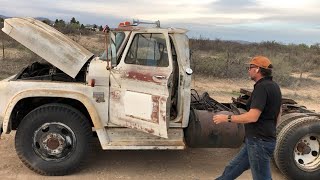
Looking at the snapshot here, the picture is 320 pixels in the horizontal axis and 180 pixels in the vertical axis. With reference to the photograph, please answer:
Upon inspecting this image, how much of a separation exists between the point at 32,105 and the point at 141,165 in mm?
1883

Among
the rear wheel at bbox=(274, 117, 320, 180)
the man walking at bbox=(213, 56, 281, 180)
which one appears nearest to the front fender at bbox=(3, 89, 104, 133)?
the man walking at bbox=(213, 56, 281, 180)

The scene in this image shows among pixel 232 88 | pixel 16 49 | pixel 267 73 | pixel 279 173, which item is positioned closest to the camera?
pixel 267 73

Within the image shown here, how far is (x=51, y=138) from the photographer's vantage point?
5.99 meters

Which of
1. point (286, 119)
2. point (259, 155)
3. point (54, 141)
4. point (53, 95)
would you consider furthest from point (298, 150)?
point (53, 95)

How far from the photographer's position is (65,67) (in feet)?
19.9

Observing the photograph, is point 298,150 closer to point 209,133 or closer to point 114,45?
point 209,133

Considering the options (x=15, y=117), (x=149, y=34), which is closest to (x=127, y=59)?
(x=149, y=34)

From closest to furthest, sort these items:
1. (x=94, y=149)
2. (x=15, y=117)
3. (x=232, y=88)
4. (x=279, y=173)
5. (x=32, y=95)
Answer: (x=32, y=95)
(x=15, y=117)
(x=279, y=173)
(x=94, y=149)
(x=232, y=88)

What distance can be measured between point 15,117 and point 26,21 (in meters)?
1.41

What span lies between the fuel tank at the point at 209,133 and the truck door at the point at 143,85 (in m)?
0.54

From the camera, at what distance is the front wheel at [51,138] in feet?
19.6

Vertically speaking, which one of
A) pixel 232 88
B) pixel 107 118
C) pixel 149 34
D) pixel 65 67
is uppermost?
pixel 149 34

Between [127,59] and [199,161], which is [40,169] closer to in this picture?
[127,59]

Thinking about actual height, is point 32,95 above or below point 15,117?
above
